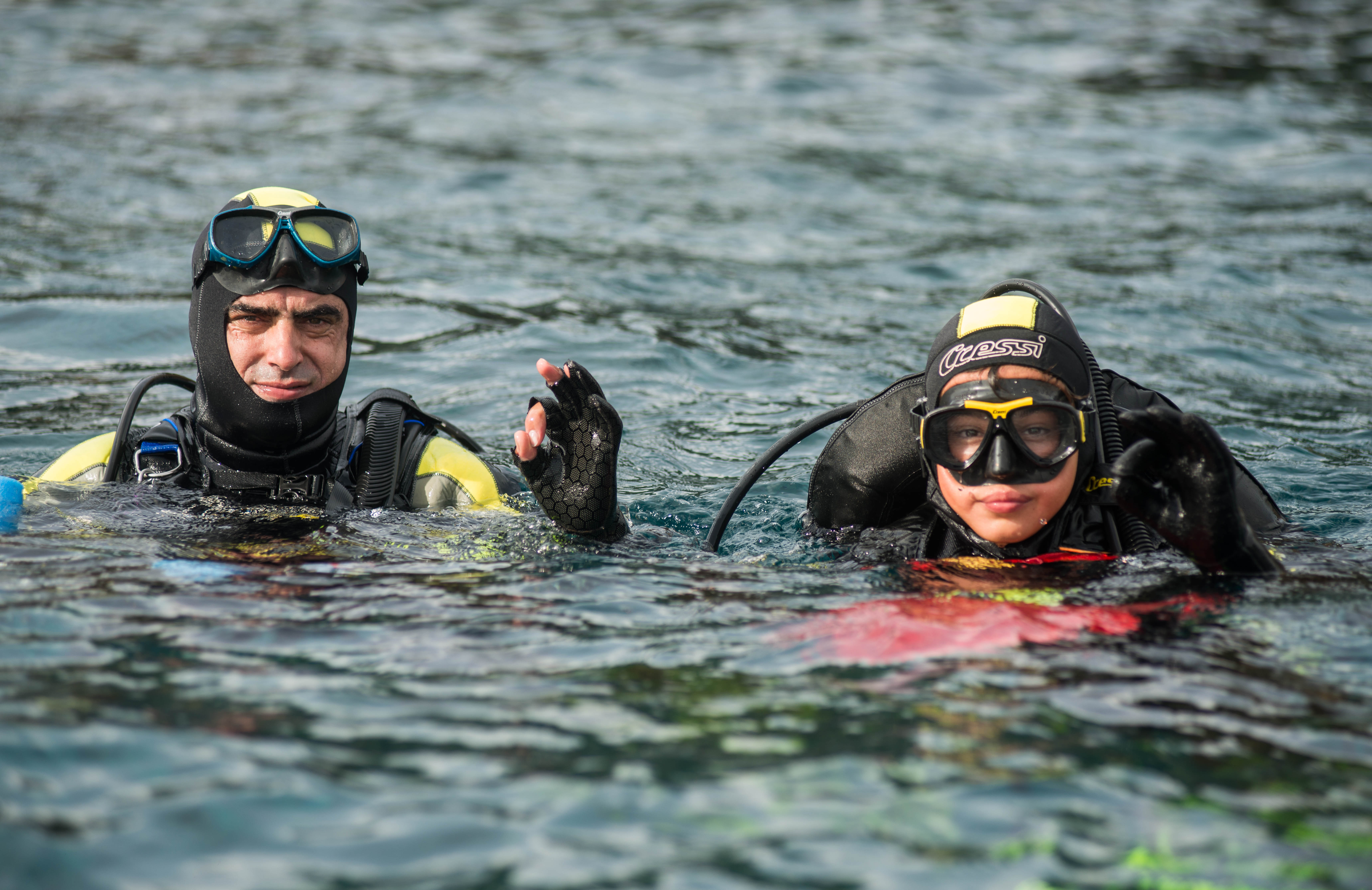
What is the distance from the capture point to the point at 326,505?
453 cm

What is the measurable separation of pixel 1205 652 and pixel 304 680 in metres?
2.31

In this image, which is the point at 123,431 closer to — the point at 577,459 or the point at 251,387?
the point at 251,387

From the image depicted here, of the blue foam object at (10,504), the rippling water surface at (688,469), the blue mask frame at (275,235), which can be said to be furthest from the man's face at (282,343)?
the blue foam object at (10,504)

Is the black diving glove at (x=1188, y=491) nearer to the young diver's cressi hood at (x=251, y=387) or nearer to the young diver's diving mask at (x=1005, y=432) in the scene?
the young diver's diving mask at (x=1005, y=432)

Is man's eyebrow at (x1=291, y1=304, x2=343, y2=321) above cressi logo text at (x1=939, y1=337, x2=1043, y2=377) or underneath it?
above

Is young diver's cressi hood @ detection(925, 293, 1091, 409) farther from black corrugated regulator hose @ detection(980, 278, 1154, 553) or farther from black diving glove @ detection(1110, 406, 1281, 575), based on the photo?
black diving glove @ detection(1110, 406, 1281, 575)

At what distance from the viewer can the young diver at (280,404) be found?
443 cm

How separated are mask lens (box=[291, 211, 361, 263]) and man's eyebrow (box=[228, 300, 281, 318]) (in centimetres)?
25

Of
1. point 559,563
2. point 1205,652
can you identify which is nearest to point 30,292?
point 559,563

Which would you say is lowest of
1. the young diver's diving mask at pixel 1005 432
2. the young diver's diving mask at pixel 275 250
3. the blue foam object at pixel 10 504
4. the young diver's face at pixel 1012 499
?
the blue foam object at pixel 10 504

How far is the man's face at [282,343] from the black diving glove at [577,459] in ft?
2.90

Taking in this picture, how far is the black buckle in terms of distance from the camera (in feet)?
14.8

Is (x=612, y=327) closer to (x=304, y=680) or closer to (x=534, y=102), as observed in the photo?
(x=304, y=680)

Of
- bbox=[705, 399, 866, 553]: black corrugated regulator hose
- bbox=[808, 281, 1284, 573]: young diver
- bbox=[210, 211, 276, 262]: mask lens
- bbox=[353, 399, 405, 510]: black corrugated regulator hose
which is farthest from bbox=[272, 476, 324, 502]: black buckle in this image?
bbox=[808, 281, 1284, 573]: young diver
